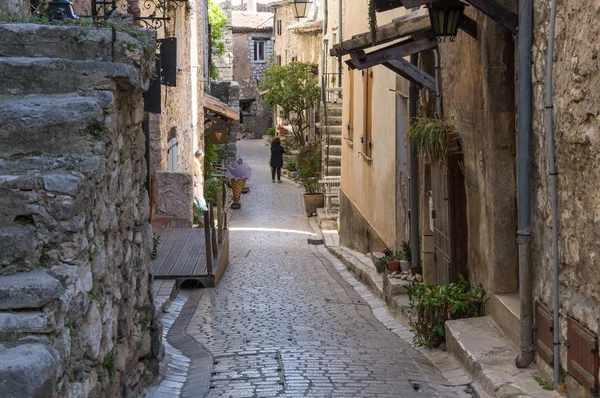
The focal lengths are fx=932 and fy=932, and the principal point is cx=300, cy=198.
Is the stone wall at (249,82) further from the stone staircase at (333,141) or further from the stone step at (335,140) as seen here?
the stone step at (335,140)

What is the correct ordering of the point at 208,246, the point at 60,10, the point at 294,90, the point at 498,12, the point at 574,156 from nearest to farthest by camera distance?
the point at 574,156 < the point at 498,12 < the point at 60,10 < the point at 208,246 < the point at 294,90

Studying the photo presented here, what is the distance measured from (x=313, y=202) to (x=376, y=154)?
387 inches

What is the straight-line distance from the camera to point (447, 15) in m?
7.77

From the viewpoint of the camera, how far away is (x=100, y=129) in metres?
4.79

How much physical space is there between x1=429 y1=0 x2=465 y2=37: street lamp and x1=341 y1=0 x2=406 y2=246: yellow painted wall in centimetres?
477

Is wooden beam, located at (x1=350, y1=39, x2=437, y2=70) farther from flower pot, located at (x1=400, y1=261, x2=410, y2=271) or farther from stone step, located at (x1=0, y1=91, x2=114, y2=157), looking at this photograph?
stone step, located at (x1=0, y1=91, x2=114, y2=157)

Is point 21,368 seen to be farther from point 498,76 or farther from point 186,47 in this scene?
point 186,47

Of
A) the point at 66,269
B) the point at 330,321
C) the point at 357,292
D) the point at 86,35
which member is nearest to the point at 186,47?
the point at 357,292

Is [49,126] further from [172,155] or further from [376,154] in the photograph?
[172,155]

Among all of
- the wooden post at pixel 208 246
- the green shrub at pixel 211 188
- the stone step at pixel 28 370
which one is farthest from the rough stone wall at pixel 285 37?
the stone step at pixel 28 370

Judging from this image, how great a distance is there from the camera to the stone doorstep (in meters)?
6.02

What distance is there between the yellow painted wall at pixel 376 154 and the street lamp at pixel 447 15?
188 inches

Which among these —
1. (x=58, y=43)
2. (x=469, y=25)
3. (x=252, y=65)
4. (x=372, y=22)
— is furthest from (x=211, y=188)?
(x=252, y=65)

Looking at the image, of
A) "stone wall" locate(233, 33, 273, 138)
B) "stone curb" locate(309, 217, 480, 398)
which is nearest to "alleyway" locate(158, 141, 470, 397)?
"stone curb" locate(309, 217, 480, 398)
